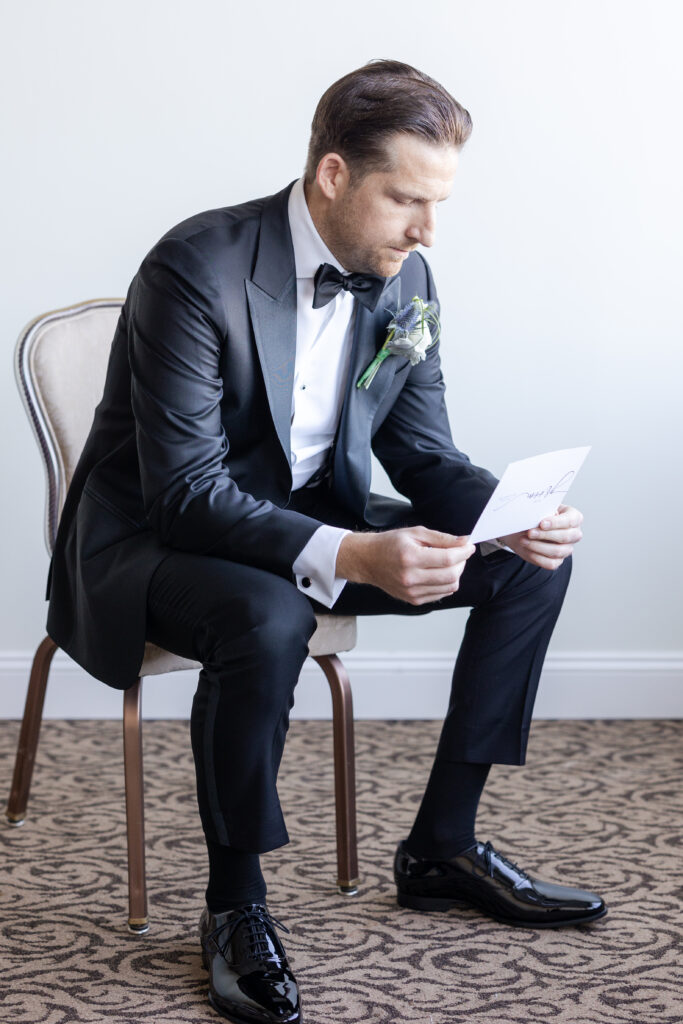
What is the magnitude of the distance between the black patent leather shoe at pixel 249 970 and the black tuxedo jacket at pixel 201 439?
1.25 ft

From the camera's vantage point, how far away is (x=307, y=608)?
4.96ft

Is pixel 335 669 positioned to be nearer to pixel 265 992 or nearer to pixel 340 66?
pixel 265 992

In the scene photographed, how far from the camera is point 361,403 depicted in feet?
5.90

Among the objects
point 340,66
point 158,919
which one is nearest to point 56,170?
point 340,66

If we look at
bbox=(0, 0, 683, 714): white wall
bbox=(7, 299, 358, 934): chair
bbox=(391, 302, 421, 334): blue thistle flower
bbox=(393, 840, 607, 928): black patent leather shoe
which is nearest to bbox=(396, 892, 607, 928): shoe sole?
bbox=(393, 840, 607, 928): black patent leather shoe

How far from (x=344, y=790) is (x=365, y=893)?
0.57 feet

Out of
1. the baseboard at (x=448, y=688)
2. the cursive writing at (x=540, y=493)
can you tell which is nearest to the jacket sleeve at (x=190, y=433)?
the cursive writing at (x=540, y=493)

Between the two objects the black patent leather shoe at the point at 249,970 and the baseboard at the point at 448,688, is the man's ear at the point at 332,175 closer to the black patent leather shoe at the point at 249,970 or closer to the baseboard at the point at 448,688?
the black patent leather shoe at the point at 249,970

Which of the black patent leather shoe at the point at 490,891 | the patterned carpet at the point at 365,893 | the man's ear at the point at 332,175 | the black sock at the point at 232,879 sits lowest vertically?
the patterned carpet at the point at 365,893

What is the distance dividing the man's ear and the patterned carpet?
1.11 meters

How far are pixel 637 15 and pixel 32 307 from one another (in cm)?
157

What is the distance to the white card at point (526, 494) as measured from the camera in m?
1.46

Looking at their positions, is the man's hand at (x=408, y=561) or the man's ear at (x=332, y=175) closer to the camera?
the man's hand at (x=408, y=561)

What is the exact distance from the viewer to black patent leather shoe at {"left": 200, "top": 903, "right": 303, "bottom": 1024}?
1.39m
